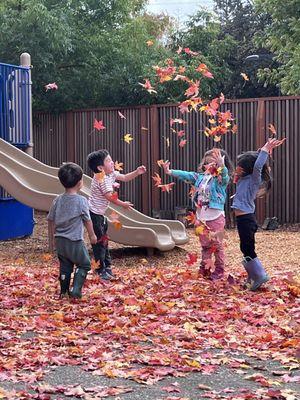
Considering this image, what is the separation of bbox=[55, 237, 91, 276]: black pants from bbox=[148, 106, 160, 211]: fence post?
872cm

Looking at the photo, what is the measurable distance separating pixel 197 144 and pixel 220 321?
9.19m

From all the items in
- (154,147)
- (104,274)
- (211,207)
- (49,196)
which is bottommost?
(104,274)

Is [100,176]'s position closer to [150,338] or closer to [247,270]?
[247,270]

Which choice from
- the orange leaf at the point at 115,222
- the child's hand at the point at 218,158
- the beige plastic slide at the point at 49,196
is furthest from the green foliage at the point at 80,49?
the child's hand at the point at 218,158

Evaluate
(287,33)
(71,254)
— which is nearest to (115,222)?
(71,254)

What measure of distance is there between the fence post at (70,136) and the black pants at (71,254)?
10013 millimetres

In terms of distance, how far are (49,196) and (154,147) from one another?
17.4 feet

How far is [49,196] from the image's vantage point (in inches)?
411

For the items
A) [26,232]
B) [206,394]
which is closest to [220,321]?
[206,394]

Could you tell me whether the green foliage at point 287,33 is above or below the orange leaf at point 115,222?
above

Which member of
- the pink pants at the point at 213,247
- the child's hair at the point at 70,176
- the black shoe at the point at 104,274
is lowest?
the black shoe at the point at 104,274

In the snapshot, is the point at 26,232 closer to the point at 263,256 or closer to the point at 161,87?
the point at 263,256

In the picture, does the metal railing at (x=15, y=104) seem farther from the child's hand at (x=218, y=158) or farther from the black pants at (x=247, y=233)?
the black pants at (x=247, y=233)

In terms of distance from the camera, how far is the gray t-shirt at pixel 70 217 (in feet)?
22.2
